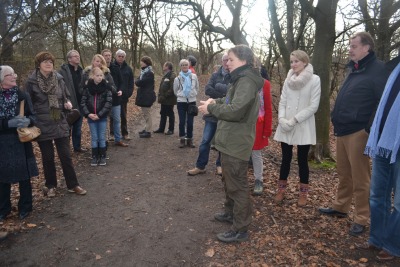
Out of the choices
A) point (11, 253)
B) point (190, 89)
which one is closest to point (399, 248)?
point (11, 253)

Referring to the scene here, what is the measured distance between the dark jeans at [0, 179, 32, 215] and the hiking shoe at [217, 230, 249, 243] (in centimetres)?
→ 265

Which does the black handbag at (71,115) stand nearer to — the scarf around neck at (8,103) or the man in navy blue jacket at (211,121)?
the scarf around neck at (8,103)

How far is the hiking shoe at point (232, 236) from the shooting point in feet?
12.3

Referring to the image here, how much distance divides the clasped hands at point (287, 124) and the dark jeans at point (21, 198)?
3.58 m

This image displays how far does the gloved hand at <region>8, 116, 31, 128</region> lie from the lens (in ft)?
12.9

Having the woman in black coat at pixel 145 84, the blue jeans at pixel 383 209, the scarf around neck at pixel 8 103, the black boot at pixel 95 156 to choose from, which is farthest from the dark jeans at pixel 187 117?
the blue jeans at pixel 383 209

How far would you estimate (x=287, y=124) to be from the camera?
175 inches

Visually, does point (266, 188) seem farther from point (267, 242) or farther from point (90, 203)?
point (90, 203)

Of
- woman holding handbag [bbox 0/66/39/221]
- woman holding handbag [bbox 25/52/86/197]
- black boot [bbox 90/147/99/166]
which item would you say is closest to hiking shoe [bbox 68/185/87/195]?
woman holding handbag [bbox 25/52/86/197]

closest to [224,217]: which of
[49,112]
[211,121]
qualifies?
[211,121]

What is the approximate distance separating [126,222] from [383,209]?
311 centimetres

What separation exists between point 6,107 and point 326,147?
5.97m

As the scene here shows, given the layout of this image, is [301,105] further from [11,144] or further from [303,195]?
[11,144]

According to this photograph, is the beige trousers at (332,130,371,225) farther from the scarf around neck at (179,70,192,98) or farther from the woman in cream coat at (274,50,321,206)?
the scarf around neck at (179,70,192,98)
